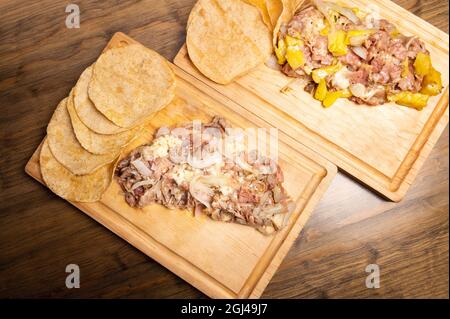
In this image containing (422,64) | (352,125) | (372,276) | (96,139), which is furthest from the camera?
(372,276)

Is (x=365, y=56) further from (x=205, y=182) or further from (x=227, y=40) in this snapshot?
(x=205, y=182)

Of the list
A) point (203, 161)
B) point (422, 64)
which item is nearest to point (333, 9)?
point (422, 64)

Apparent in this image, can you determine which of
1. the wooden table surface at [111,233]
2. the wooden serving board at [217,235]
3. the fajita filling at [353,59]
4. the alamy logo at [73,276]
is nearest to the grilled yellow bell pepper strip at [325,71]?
the fajita filling at [353,59]

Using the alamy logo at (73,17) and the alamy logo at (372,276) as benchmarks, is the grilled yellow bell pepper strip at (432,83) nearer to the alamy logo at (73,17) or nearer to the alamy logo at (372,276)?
the alamy logo at (372,276)

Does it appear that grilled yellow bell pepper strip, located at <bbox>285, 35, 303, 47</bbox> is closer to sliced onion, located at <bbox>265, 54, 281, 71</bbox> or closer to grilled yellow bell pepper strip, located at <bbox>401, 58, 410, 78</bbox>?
sliced onion, located at <bbox>265, 54, 281, 71</bbox>

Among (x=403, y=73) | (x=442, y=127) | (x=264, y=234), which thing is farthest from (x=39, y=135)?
(x=442, y=127)
